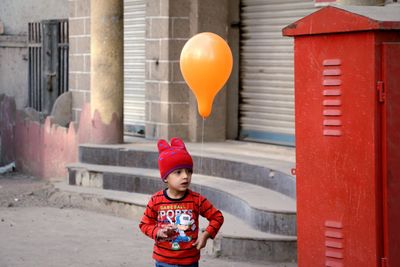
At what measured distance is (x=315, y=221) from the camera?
20.9 ft

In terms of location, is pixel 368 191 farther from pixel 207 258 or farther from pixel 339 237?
pixel 207 258

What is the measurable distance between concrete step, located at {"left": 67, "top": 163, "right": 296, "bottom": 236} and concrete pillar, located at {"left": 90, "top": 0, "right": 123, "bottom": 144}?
0.62 meters

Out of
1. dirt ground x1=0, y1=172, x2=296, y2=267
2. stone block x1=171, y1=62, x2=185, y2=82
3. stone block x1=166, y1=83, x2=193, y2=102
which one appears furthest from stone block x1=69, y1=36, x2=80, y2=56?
A: dirt ground x1=0, y1=172, x2=296, y2=267

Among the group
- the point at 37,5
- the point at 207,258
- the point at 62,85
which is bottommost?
the point at 207,258

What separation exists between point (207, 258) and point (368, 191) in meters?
2.87

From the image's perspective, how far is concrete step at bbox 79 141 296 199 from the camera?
32.9 feet

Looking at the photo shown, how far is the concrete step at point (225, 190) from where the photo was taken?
28.2 feet

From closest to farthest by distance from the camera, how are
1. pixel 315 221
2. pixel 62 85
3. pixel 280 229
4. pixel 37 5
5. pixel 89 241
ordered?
pixel 315 221 → pixel 280 229 → pixel 89 241 → pixel 62 85 → pixel 37 5

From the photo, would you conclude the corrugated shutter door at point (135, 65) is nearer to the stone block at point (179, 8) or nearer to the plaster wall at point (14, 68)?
the stone block at point (179, 8)

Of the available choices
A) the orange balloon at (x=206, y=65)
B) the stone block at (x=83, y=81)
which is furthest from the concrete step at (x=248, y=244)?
the stone block at (x=83, y=81)

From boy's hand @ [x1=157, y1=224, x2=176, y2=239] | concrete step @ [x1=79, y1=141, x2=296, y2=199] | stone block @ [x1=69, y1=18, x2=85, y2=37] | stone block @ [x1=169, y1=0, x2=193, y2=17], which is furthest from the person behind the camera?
stone block @ [x1=69, y1=18, x2=85, y2=37]

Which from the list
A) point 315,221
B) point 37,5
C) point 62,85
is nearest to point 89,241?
point 315,221

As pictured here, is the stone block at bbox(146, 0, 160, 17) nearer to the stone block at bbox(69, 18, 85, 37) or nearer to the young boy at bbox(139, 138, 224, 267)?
the stone block at bbox(69, 18, 85, 37)

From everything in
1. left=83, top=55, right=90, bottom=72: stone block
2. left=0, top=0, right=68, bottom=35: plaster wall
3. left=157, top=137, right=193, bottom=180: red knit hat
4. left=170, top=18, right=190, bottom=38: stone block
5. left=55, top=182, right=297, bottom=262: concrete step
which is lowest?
left=55, top=182, right=297, bottom=262: concrete step
